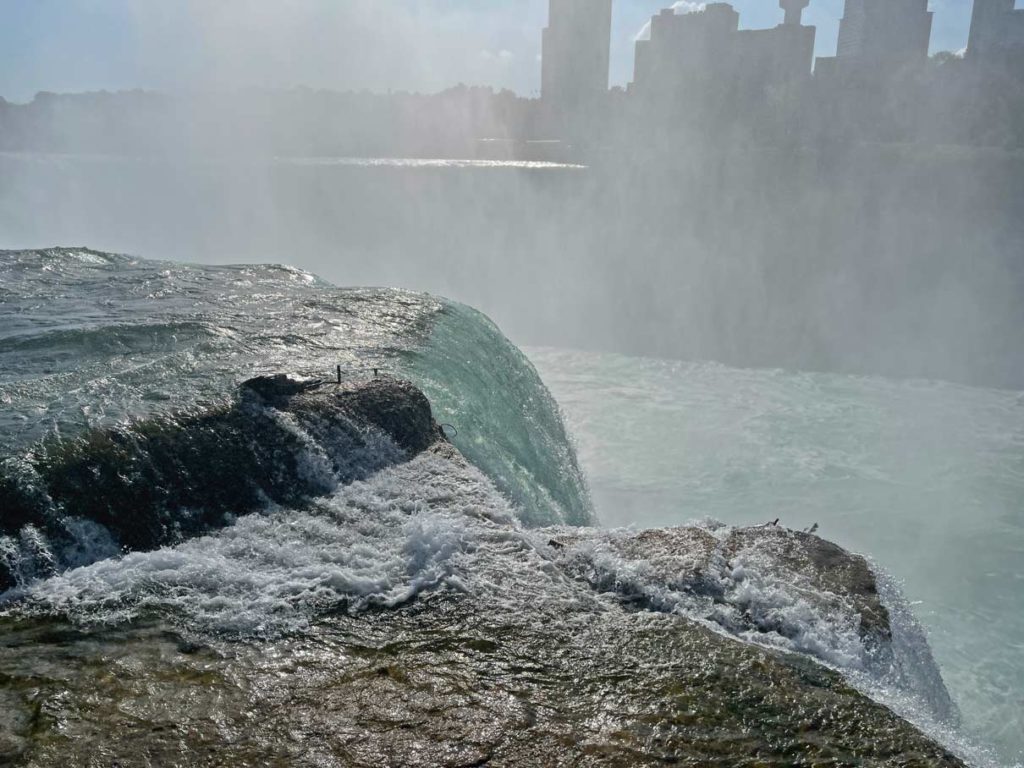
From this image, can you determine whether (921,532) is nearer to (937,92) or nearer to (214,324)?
(214,324)

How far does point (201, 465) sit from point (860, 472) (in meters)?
8.98

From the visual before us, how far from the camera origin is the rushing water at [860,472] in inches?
273

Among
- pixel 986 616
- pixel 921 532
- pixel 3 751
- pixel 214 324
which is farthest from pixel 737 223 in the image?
pixel 3 751

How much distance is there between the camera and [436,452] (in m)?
4.83

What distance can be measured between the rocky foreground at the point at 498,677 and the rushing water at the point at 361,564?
14 millimetres

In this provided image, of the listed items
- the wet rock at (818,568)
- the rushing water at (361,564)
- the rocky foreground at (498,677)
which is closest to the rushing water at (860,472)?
the rushing water at (361,564)

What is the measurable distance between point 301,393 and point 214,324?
7.23 feet

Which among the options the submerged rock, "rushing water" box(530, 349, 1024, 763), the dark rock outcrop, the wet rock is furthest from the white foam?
"rushing water" box(530, 349, 1024, 763)

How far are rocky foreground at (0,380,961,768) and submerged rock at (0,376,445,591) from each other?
0.21ft

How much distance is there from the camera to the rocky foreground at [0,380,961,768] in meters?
2.45

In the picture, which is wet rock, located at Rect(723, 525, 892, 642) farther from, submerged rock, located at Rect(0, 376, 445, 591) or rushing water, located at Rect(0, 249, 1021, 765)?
submerged rock, located at Rect(0, 376, 445, 591)

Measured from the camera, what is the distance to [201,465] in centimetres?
419

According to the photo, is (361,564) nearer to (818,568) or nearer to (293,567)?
(293,567)

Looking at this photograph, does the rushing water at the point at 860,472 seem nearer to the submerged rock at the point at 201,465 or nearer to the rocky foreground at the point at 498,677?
the rocky foreground at the point at 498,677
